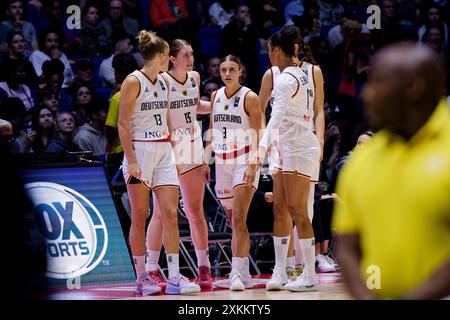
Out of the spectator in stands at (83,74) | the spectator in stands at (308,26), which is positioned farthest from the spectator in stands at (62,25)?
the spectator in stands at (308,26)

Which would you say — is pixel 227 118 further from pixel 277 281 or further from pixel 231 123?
pixel 277 281

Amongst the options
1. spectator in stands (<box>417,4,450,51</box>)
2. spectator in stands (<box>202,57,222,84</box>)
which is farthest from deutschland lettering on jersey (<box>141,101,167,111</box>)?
spectator in stands (<box>417,4,450,51</box>)

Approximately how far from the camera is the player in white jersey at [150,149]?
24.1 ft

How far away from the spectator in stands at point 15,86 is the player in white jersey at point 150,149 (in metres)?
2.67

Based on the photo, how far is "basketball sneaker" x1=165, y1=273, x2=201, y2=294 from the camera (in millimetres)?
7469

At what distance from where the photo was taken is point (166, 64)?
24.7ft

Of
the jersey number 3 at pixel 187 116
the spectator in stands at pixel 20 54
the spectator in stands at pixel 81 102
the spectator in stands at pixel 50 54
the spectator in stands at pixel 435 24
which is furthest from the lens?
the spectator in stands at pixel 435 24

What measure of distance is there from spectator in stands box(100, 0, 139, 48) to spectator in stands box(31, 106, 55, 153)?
186 cm

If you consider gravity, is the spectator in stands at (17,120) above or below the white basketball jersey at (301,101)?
below

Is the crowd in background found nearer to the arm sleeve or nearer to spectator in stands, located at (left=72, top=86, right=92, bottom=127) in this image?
spectator in stands, located at (left=72, top=86, right=92, bottom=127)

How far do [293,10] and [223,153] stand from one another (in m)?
5.13

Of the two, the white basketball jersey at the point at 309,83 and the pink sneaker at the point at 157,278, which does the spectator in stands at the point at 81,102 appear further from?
the white basketball jersey at the point at 309,83

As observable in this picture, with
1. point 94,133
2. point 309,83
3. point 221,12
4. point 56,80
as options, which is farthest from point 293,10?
point 309,83

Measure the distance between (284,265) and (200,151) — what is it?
1061 millimetres
